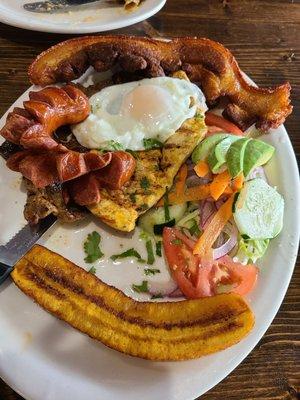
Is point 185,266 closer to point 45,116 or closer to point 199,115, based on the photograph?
point 199,115

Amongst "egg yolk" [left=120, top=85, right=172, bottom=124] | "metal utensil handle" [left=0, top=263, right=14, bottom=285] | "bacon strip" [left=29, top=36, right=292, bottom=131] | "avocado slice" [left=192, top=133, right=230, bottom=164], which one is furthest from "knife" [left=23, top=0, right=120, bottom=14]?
"metal utensil handle" [left=0, top=263, right=14, bottom=285]

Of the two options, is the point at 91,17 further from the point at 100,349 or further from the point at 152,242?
the point at 100,349

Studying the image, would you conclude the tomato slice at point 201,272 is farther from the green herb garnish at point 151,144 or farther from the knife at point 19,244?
the knife at point 19,244

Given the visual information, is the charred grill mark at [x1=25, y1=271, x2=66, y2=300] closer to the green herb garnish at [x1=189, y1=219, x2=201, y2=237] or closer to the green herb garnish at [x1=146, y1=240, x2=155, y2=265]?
the green herb garnish at [x1=146, y1=240, x2=155, y2=265]

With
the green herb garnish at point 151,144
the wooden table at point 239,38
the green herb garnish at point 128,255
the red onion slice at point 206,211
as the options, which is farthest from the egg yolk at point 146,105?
the wooden table at point 239,38

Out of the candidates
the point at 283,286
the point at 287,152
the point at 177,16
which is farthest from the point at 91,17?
the point at 283,286

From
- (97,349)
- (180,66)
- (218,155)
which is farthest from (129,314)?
(180,66)
